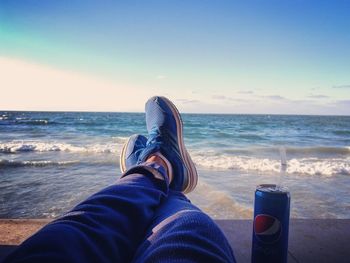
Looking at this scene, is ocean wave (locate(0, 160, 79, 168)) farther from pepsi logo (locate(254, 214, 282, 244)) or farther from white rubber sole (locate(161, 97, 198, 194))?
pepsi logo (locate(254, 214, 282, 244))

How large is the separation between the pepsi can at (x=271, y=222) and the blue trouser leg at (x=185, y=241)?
19cm

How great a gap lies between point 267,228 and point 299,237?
0.60 metres

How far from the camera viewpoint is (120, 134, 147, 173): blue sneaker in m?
2.21

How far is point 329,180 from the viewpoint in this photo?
4.23 m

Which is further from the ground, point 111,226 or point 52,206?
point 111,226

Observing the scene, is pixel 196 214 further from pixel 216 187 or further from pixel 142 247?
pixel 216 187

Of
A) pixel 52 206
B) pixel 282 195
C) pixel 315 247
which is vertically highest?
pixel 282 195

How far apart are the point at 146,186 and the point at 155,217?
0.16 metres

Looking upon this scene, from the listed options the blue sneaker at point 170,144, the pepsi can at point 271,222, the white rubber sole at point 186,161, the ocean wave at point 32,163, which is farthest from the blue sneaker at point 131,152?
the ocean wave at point 32,163

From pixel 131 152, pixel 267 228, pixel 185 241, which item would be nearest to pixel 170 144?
pixel 131 152

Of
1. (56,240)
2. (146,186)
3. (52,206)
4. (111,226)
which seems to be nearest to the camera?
(56,240)

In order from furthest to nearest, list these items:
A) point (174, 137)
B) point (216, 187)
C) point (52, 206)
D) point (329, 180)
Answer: point (329, 180)
point (216, 187)
point (52, 206)
point (174, 137)

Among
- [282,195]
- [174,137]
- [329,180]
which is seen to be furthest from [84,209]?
[329,180]

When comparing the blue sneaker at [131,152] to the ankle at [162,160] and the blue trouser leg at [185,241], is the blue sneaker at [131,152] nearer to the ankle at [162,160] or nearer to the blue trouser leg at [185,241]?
the ankle at [162,160]
